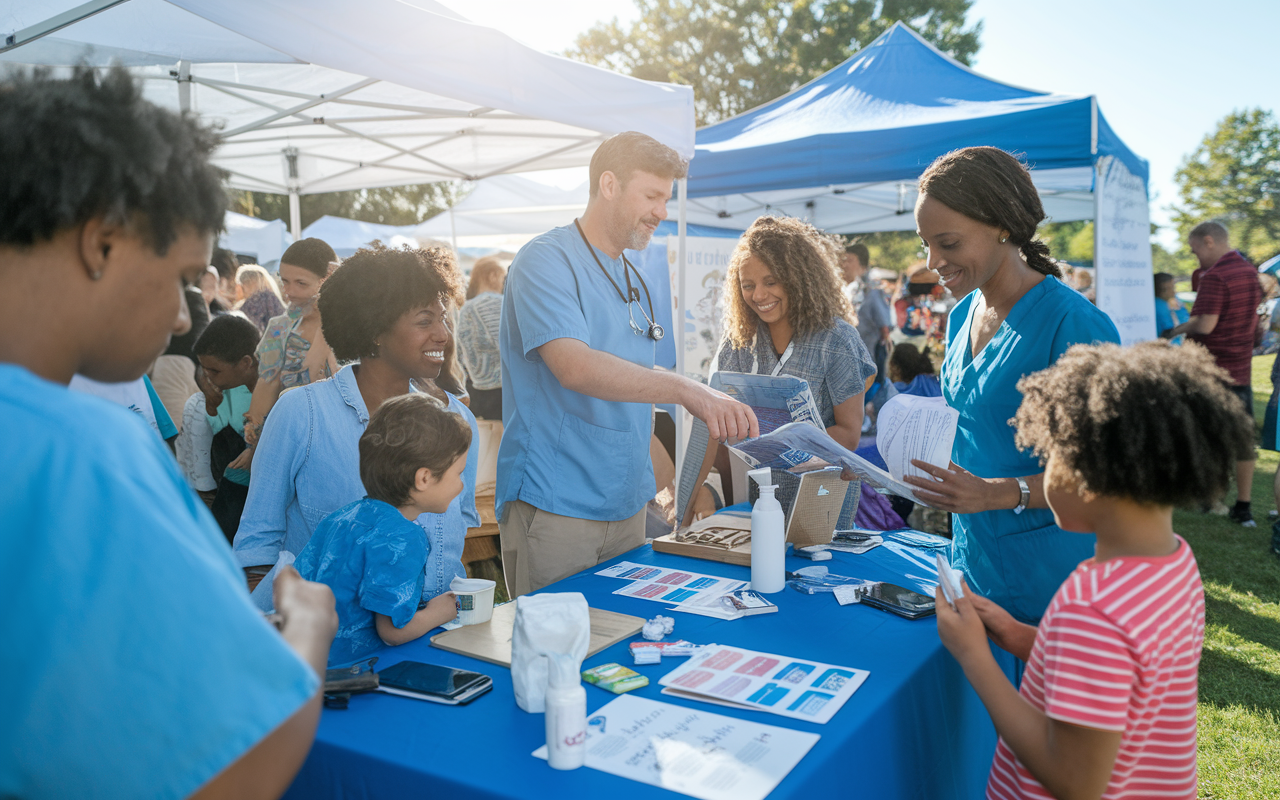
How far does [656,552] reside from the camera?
2.30 meters

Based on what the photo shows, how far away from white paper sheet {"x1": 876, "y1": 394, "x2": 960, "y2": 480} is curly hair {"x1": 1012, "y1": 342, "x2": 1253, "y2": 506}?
0.61 m

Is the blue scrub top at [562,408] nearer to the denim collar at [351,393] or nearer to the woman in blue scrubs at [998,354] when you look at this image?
the denim collar at [351,393]

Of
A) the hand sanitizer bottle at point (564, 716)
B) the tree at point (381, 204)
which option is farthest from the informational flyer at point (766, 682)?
the tree at point (381, 204)

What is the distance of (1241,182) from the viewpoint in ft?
102

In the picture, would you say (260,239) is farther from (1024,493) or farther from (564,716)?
(564,716)

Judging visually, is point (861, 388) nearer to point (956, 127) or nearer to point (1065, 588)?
point (1065, 588)

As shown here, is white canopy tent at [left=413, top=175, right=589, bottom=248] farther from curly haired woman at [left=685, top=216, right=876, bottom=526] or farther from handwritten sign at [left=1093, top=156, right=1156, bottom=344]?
curly haired woman at [left=685, top=216, right=876, bottom=526]

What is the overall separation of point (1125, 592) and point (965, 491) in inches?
23.9

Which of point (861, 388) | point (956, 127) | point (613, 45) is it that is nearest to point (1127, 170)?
point (956, 127)

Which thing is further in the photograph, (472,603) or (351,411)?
(351,411)

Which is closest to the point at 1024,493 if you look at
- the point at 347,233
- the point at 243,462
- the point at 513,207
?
the point at 243,462

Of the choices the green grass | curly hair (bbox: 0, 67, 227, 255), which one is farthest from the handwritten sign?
curly hair (bbox: 0, 67, 227, 255)

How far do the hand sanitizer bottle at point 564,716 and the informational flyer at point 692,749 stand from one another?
4 centimetres

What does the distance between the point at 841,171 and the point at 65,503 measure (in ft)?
16.5
